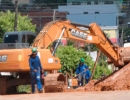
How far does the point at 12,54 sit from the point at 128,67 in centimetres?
562

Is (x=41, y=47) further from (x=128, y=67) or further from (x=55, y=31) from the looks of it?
(x=128, y=67)

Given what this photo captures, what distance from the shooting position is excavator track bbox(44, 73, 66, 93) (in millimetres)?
A: 21294

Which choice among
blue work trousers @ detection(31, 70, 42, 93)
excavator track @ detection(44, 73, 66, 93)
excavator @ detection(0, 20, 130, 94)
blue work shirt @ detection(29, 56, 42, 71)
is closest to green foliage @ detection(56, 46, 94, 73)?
excavator @ detection(0, 20, 130, 94)

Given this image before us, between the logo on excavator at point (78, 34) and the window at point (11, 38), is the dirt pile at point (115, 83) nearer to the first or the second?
the logo on excavator at point (78, 34)

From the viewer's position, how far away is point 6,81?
21.7m

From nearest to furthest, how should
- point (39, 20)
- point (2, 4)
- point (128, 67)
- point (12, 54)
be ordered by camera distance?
point (12, 54)
point (128, 67)
point (39, 20)
point (2, 4)

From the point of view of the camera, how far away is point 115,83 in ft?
70.0

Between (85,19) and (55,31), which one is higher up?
(55,31)

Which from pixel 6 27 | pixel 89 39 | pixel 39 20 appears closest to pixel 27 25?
pixel 6 27

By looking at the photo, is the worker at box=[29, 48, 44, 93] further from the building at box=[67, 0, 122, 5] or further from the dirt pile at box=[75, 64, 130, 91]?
the building at box=[67, 0, 122, 5]

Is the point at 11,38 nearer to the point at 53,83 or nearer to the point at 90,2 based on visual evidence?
the point at 53,83

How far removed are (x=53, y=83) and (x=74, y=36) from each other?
319cm

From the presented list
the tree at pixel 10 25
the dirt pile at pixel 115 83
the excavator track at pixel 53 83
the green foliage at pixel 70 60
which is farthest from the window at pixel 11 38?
the tree at pixel 10 25

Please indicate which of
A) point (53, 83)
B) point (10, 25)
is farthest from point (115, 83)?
point (10, 25)
